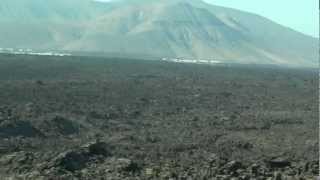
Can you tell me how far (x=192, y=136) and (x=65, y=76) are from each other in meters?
40.3

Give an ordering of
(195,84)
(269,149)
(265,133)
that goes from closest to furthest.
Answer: (269,149)
(265,133)
(195,84)

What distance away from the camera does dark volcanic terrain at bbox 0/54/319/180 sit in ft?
77.3

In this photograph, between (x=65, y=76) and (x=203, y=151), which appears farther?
(x=65, y=76)

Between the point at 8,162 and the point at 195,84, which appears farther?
the point at 195,84

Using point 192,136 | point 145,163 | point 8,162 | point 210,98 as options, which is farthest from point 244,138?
point 210,98

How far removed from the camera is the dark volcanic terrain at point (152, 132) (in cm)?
2355

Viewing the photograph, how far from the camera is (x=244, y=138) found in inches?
1355

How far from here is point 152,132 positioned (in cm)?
3553

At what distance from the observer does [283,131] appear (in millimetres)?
37844

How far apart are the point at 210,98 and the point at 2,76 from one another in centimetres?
1931

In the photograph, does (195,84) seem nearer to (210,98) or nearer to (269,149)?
(210,98)

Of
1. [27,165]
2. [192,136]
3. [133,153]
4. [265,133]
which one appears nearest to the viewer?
[27,165]

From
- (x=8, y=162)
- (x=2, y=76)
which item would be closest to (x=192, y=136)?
(x=8, y=162)

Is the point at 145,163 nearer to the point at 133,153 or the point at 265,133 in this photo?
the point at 133,153
